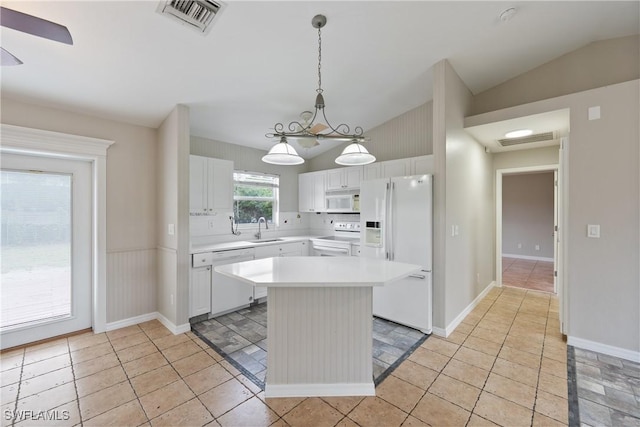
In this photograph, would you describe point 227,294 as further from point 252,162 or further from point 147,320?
point 252,162

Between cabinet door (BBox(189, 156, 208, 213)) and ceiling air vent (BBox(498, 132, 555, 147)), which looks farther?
ceiling air vent (BBox(498, 132, 555, 147))

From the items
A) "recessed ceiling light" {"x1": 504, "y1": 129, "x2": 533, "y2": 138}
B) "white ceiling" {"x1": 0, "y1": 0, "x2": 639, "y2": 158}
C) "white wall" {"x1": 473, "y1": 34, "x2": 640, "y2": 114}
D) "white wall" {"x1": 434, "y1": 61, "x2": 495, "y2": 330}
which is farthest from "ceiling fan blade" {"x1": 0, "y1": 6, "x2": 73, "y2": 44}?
"white wall" {"x1": 473, "y1": 34, "x2": 640, "y2": 114}

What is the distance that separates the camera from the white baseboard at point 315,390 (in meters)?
2.00

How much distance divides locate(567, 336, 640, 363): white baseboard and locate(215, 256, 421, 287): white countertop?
2102 mm

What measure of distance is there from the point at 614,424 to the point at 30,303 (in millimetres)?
5080

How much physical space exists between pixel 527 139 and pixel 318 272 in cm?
378

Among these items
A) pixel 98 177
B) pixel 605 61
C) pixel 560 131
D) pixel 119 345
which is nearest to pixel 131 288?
pixel 119 345

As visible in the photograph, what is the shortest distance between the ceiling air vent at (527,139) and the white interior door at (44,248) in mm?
5503

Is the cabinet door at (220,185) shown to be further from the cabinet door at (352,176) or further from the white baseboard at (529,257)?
the white baseboard at (529,257)

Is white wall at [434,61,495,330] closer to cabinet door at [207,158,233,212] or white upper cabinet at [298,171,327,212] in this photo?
white upper cabinet at [298,171,327,212]

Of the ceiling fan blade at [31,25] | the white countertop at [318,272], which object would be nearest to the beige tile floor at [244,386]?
the white countertop at [318,272]

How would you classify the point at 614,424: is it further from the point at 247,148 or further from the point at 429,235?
the point at 247,148

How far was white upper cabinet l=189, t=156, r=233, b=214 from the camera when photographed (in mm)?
3469

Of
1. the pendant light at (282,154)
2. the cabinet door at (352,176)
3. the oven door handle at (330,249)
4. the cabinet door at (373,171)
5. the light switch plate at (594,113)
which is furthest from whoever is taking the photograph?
the cabinet door at (352,176)
